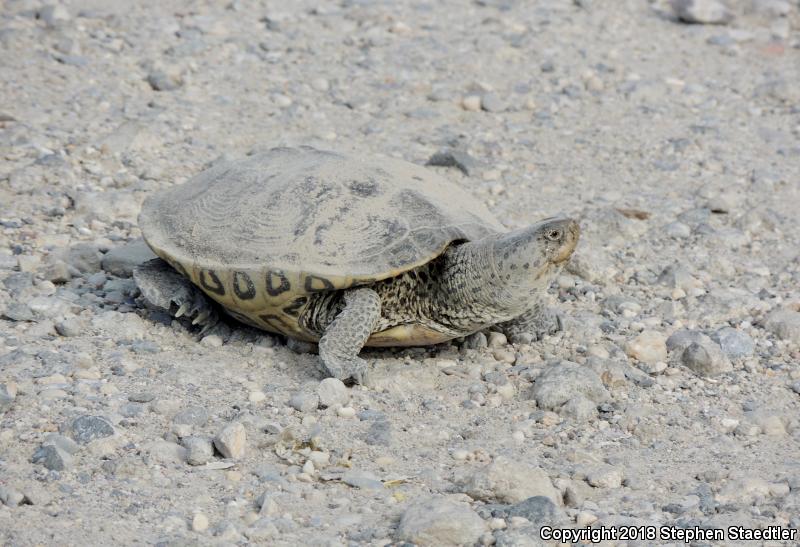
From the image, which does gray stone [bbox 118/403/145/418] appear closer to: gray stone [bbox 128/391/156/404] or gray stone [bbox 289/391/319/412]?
gray stone [bbox 128/391/156/404]

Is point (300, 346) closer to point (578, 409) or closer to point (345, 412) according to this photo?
point (345, 412)

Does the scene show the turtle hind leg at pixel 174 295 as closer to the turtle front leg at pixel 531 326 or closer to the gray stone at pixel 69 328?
the gray stone at pixel 69 328

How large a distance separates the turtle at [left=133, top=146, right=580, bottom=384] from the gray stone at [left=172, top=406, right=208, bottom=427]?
641 millimetres

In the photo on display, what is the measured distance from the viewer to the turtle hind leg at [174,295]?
16.4ft

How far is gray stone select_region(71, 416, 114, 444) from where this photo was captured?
390 centimetres

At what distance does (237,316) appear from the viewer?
506cm

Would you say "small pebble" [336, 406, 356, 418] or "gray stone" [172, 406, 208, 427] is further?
"small pebble" [336, 406, 356, 418]

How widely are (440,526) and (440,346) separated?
6.03 ft

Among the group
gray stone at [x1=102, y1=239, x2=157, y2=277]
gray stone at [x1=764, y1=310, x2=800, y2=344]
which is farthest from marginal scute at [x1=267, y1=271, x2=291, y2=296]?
gray stone at [x1=764, y1=310, x2=800, y2=344]

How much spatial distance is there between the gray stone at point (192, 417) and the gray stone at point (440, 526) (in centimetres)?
107

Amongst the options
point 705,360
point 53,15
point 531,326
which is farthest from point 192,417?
point 53,15

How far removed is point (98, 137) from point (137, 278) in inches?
92.0

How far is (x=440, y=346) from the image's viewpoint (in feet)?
16.9

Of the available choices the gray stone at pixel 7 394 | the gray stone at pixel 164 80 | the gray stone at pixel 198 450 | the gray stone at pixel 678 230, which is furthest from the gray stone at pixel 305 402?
the gray stone at pixel 164 80
